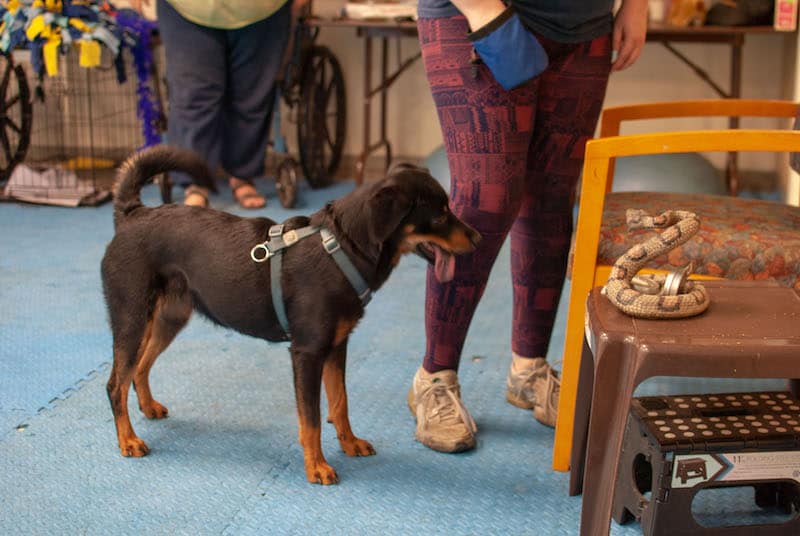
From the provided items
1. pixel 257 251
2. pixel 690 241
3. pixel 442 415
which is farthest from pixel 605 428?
pixel 257 251

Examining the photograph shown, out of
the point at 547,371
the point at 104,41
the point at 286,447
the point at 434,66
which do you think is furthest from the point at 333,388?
the point at 104,41

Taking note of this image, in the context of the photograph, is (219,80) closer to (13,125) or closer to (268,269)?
(13,125)

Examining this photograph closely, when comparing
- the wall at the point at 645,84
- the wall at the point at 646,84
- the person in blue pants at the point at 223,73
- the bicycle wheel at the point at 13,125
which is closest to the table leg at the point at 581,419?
the person in blue pants at the point at 223,73

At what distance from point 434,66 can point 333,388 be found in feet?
2.28

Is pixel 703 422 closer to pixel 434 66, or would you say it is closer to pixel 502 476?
pixel 502 476

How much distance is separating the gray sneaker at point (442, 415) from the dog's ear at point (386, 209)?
50cm

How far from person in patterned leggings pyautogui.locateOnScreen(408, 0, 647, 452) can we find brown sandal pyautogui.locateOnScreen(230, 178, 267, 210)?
7.27ft

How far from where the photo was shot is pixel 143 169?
1.86 m

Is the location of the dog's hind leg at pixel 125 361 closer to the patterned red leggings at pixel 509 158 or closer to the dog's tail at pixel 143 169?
the dog's tail at pixel 143 169

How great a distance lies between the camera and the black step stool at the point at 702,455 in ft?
4.88

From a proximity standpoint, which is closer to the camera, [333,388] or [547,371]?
[333,388]

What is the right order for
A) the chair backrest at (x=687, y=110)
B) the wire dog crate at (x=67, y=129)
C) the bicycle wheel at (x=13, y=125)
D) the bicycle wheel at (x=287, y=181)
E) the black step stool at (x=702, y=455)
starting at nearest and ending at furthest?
the black step stool at (x=702, y=455)
the chair backrest at (x=687, y=110)
the bicycle wheel at (x=287, y=181)
the wire dog crate at (x=67, y=129)
the bicycle wheel at (x=13, y=125)

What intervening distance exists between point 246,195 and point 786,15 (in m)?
2.53

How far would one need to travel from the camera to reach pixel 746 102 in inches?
85.7
